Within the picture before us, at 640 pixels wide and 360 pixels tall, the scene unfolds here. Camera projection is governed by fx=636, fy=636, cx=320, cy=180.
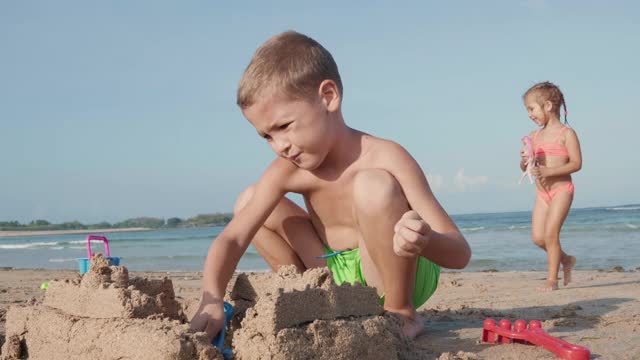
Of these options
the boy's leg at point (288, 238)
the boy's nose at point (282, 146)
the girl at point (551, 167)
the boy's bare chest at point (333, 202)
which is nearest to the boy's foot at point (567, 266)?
the girl at point (551, 167)

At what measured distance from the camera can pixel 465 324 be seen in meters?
3.32

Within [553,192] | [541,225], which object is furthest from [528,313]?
[553,192]

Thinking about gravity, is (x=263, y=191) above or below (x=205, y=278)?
above

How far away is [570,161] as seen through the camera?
5.47 m

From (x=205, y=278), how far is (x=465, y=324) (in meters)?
1.46

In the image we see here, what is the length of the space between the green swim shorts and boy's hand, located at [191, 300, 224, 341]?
0.77 meters

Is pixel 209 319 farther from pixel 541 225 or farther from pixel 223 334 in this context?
pixel 541 225

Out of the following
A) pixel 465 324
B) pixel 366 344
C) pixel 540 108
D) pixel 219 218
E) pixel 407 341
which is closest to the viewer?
pixel 366 344

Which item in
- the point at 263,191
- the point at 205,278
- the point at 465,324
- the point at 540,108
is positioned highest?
the point at 540,108

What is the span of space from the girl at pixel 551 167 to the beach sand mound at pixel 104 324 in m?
3.73

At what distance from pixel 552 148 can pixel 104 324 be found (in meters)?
4.50

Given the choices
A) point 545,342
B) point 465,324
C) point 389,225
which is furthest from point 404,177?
point 465,324

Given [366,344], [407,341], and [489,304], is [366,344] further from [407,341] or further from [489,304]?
[489,304]

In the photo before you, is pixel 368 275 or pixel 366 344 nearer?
pixel 366 344
